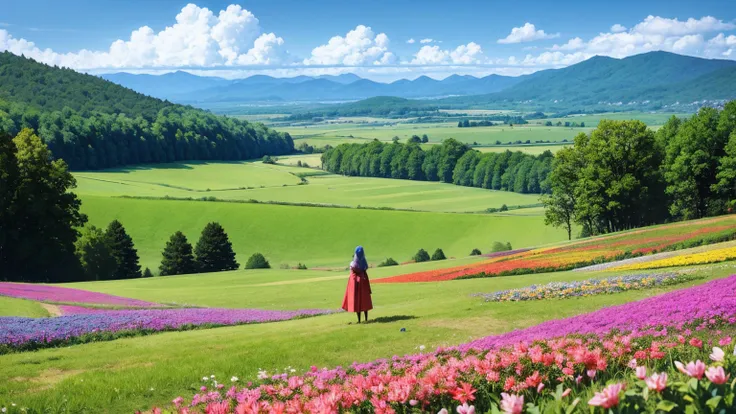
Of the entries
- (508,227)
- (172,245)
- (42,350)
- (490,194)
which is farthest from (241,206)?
(42,350)

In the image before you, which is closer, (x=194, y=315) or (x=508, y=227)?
(x=194, y=315)

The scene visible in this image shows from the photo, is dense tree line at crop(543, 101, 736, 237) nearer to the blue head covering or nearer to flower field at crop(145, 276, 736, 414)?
the blue head covering

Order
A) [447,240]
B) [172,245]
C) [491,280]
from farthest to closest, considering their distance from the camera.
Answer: [447,240] < [172,245] < [491,280]

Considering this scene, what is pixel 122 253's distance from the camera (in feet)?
Answer: 242

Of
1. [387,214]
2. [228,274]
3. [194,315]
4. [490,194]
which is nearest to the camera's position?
[194,315]

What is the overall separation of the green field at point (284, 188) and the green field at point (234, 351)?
10153cm

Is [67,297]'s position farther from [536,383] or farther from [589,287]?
[536,383]

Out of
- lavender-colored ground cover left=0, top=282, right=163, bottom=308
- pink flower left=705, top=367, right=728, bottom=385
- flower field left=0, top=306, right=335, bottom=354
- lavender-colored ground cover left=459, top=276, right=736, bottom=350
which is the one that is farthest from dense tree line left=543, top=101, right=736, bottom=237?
pink flower left=705, top=367, right=728, bottom=385

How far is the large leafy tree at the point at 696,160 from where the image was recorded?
74.4m

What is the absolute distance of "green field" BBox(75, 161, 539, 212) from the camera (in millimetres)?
132375

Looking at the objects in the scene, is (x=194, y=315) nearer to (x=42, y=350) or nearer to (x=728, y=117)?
(x=42, y=350)

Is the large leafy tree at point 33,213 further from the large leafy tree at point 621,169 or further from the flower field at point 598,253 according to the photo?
the large leafy tree at point 621,169

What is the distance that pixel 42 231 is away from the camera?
62.2m

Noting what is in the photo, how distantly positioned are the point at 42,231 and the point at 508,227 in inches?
2326
